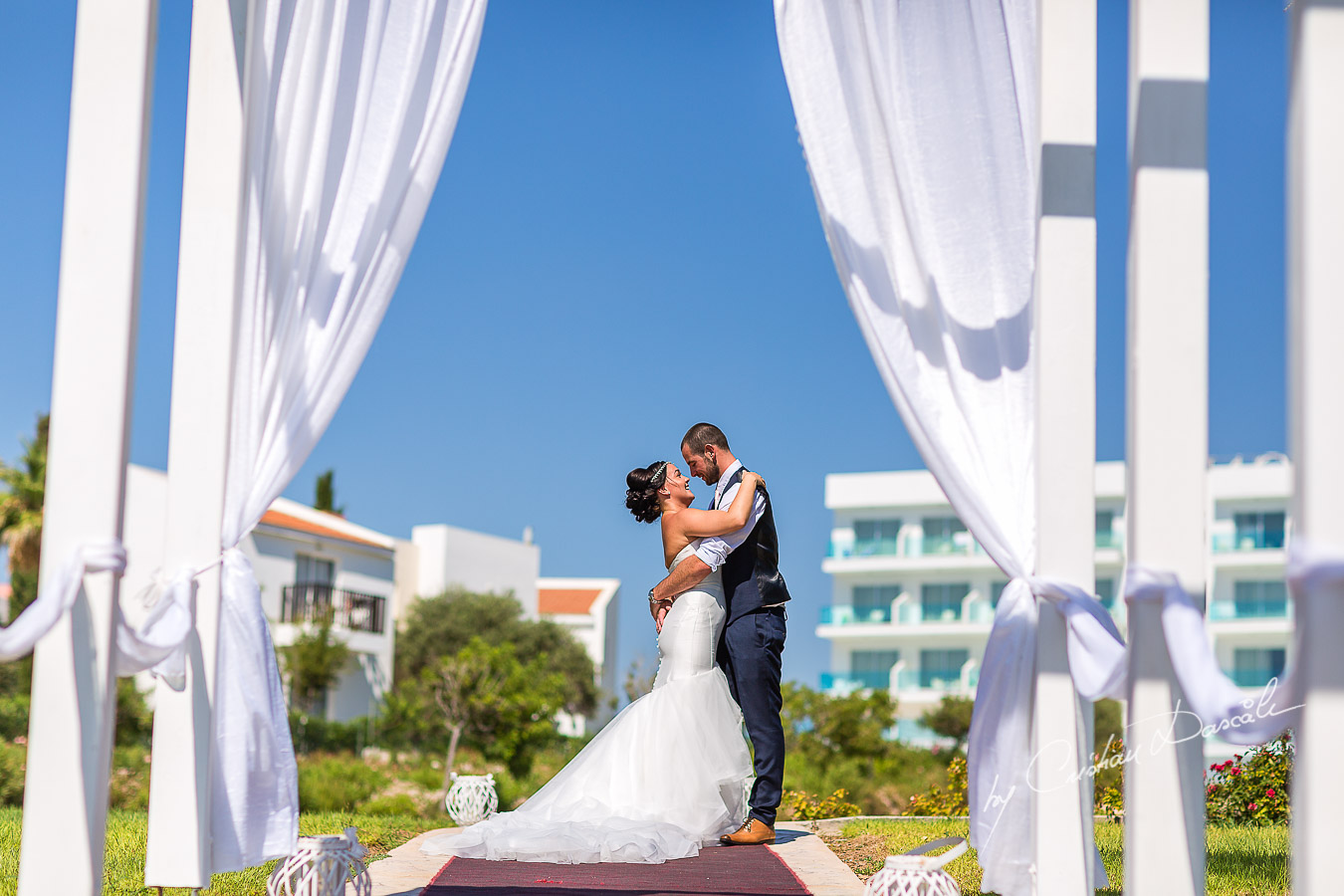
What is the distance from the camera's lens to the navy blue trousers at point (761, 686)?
5484mm

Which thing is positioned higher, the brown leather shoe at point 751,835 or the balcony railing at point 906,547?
the balcony railing at point 906,547

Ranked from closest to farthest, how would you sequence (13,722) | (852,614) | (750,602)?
(750,602)
(13,722)
(852,614)

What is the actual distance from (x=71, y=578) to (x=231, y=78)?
1.71 m

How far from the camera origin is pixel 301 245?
4090 mm

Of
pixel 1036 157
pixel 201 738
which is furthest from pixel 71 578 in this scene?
pixel 1036 157

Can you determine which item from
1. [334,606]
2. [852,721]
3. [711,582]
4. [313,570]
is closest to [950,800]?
[711,582]

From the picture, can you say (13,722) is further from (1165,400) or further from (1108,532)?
(1108,532)

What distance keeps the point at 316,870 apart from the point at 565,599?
4307 centimetres

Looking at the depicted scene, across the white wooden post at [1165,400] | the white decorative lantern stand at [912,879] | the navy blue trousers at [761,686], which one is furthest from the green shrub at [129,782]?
the white wooden post at [1165,400]

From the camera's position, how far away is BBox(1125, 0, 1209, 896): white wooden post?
3.13 m

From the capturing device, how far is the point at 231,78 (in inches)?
160

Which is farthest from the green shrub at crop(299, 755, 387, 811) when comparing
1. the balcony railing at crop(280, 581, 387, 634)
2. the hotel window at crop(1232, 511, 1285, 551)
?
the hotel window at crop(1232, 511, 1285, 551)

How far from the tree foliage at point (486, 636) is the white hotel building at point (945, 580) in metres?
11.2
